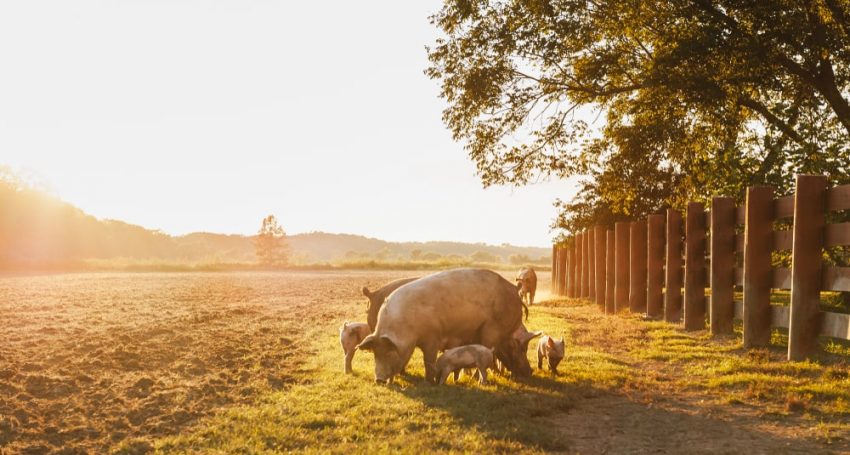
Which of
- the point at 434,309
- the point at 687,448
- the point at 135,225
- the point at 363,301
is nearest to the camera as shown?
the point at 687,448

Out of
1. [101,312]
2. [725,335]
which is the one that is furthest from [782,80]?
[101,312]

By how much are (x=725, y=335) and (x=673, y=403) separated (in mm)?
5359

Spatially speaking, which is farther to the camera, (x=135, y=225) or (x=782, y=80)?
(x=135, y=225)

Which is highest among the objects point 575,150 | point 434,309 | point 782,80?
point 782,80

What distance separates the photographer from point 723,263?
44.3ft

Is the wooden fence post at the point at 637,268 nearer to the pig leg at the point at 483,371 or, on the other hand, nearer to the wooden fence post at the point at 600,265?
the wooden fence post at the point at 600,265

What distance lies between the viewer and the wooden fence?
1065 cm

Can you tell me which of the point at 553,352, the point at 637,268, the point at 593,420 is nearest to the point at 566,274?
the point at 637,268

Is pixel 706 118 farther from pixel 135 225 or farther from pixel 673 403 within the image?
pixel 135 225

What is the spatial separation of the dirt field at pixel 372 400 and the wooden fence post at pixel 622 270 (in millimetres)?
4716

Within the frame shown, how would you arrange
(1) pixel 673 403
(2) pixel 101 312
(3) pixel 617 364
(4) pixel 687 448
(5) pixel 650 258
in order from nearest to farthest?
(4) pixel 687 448 < (1) pixel 673 403 < (3) pixel 617 364 < (5) pixel 650 258 < (2) pixel 101 312

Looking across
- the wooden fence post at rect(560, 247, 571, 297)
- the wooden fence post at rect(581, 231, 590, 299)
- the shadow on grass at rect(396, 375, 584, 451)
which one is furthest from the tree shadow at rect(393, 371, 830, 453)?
the wooden fence post at rect(560, 247, 571, 297)

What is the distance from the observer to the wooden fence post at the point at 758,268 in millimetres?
12031

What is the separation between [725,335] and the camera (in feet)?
44.7
